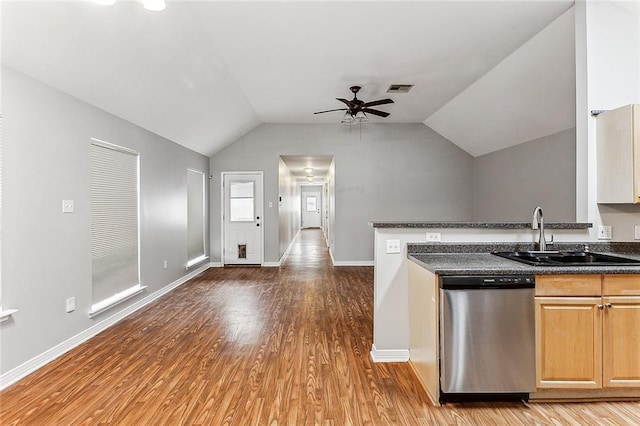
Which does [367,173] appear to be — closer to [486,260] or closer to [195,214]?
[195,214]

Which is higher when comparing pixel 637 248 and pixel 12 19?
pixel 12 19

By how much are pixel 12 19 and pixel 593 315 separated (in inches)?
168

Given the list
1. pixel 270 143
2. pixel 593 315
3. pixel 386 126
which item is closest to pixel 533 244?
pixel 593 315

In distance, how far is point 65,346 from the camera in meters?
Result: 2.97

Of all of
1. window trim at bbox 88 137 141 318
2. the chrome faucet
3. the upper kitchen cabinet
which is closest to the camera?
the upper kitchen cabinet

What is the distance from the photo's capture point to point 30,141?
2.63m

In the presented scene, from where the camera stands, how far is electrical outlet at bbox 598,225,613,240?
2639mm

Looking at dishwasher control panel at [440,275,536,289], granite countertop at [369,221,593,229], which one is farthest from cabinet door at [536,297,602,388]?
granite countertop at [369,221,593,229]

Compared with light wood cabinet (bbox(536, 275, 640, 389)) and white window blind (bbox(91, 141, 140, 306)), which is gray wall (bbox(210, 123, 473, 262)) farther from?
light wood cabinet (bbox(536, 275, 640, 389))

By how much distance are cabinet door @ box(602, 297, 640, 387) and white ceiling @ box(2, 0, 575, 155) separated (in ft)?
8.42

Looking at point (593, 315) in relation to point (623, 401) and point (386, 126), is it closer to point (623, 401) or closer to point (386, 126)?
point (623, 401)

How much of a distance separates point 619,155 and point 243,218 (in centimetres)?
607

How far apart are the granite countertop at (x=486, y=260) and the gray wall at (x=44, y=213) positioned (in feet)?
9.92

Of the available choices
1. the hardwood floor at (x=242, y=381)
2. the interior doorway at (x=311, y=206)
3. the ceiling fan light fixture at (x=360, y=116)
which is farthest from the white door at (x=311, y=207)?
the hardwood floor at (x=242, y=381)
